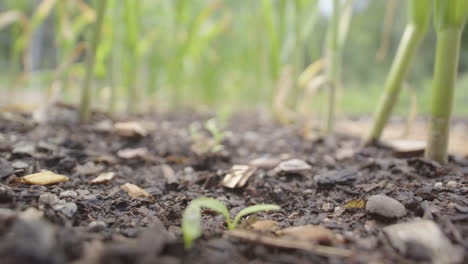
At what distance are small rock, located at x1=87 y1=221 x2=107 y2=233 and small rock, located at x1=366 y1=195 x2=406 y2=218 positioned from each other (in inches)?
18.2

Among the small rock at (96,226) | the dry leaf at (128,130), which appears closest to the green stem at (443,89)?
the small rock at (96,226)

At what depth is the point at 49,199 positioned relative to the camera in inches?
21.2

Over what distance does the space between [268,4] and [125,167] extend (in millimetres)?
1010

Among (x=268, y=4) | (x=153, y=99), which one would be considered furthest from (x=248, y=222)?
(x=153, y=99)

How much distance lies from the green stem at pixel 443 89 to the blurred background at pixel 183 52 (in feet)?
1.10

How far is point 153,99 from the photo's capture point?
2.24m

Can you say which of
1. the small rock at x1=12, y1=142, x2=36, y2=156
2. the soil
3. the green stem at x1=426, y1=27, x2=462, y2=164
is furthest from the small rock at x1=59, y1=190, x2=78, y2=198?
the green stem at x1=426, y1=27, x2=462, y2=164

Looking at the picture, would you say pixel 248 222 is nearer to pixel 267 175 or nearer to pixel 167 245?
pixel 167 245

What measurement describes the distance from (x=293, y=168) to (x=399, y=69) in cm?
44

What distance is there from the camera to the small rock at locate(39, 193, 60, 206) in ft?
1.71

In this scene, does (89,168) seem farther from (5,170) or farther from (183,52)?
(183,52)

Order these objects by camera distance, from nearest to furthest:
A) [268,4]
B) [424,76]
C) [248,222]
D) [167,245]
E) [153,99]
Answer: [167,245] → [248,222] → [268,4] → [153,99] → [424,76]

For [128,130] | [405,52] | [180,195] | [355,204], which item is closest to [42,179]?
[180,195]

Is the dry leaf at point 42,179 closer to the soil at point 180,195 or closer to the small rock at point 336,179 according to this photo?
the soil at point 180,195
